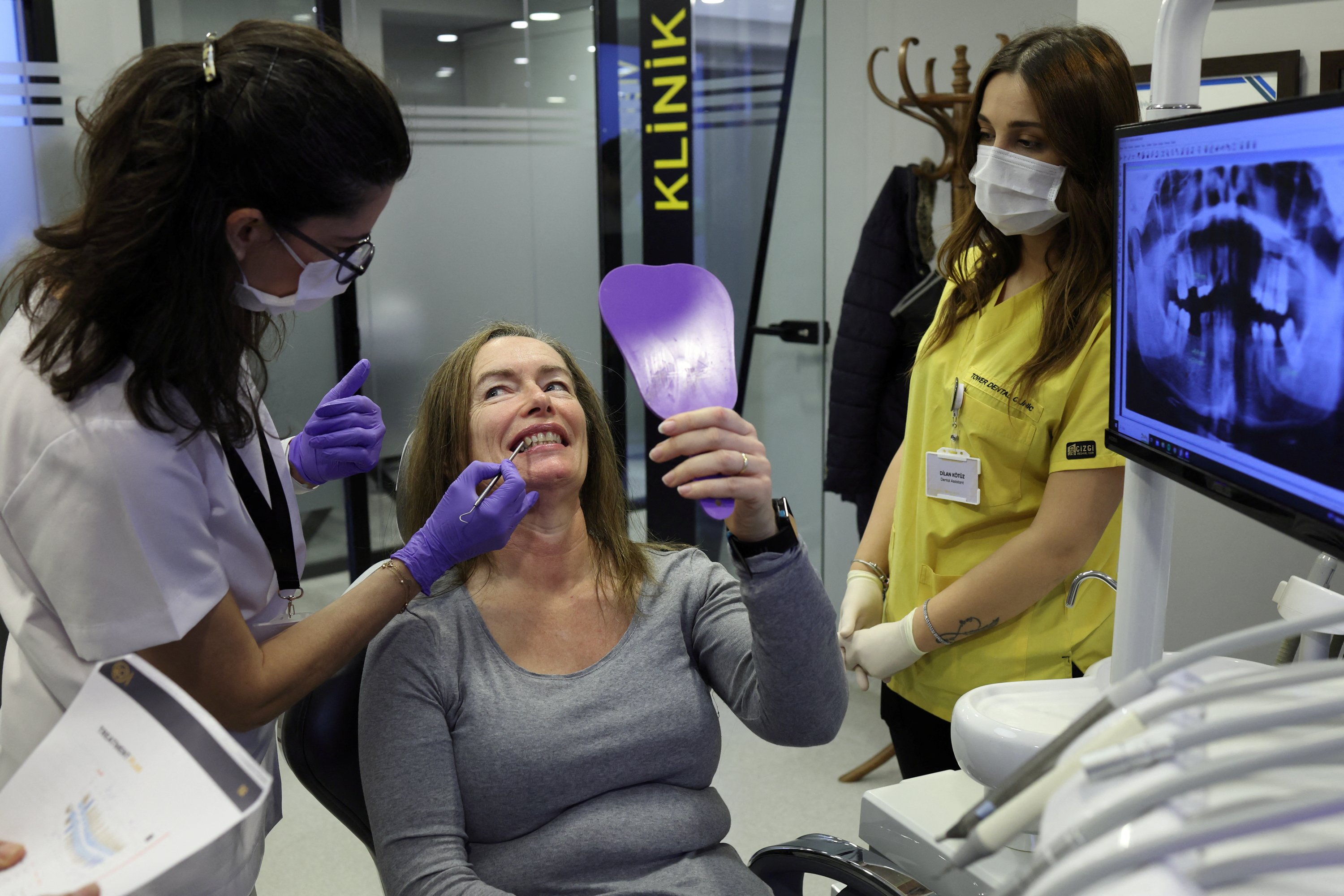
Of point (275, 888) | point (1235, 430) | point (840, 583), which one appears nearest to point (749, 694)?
point (1235, 430)

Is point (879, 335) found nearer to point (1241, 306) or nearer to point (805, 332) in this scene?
point (805, 332)

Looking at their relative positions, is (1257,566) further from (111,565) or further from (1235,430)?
(111,565)

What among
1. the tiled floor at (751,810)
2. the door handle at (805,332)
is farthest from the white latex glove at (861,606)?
the door handle at (805,332)

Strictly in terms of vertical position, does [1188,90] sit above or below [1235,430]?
above

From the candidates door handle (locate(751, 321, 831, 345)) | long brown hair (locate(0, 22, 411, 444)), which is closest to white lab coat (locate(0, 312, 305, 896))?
long brown hair (locate(0, 22, 411, 444))

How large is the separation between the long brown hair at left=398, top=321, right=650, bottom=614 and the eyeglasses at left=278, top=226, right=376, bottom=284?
44cm

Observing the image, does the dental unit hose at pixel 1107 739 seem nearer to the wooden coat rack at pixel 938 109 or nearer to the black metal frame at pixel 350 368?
the wooden coat rack at pixel 938 109

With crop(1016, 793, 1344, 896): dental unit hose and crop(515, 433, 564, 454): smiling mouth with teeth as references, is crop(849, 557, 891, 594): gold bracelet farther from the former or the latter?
crop(1016, 793, 1344, 896): dental unit hose

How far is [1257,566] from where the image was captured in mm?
2166

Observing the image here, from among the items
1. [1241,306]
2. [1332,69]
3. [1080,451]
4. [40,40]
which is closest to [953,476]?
[1080,451]

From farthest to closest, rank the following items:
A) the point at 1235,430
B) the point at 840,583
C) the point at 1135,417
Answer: the point at 840,583, the point at 1135,417, the point at 1235,430

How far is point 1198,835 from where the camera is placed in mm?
430

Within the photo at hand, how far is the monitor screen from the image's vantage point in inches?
26.6

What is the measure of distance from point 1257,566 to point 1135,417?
1.43 m
